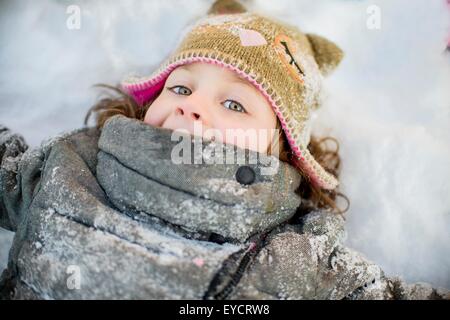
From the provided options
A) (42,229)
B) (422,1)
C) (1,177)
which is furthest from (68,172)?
(422,1)

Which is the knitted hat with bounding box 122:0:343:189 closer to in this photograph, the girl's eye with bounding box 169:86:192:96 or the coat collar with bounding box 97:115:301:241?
the girl's eye with bounding box 169:86:192:96

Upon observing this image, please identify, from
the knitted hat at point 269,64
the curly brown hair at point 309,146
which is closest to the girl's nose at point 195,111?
the knitted hat at point 269,64

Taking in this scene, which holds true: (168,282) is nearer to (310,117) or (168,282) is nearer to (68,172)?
(68,172)

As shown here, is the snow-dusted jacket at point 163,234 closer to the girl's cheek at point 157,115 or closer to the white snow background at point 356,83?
the girl's cheek at point 157,115

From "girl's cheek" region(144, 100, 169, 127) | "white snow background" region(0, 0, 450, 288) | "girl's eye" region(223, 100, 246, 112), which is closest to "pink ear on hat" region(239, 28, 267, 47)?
"girl's eye" region(223, 100, 246, 112)

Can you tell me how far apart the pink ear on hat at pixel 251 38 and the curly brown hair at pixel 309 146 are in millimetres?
259

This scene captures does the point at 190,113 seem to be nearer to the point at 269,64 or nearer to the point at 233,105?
the point at 233,105

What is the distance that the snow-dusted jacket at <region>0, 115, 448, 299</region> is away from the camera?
863 mm

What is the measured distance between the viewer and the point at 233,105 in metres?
1.07

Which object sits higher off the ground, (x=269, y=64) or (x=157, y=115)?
(x=269, y=64)

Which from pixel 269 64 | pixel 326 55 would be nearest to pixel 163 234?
pixel 269 64

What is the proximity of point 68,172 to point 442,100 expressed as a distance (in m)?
1.08

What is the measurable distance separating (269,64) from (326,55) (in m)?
0.31

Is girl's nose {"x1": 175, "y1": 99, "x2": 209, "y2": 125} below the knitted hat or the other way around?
below
